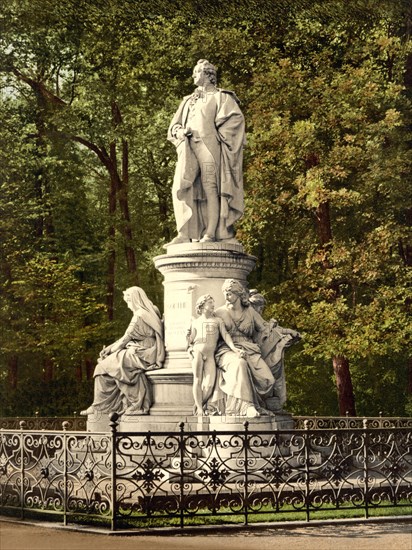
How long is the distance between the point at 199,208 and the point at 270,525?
22.5ft

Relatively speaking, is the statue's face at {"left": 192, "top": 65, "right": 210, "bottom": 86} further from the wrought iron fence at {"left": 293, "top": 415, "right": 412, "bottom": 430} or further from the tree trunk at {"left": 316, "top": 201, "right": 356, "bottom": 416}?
the tree trunk at {"left": 316, "top": 201, "right": 356, "bottom": 416}

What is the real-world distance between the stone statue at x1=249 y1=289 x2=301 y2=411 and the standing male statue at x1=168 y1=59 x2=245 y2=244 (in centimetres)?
133

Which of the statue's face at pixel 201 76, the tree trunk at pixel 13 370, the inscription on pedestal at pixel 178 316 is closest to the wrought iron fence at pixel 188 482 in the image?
the inscription on pedestal at pixel 178 316

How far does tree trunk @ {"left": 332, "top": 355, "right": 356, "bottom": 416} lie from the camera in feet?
86.8

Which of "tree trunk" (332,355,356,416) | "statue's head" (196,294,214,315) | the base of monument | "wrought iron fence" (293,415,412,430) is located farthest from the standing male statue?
"tree trunk" (332,355,356,416)

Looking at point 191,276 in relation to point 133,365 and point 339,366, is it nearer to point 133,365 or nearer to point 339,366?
point 133,365

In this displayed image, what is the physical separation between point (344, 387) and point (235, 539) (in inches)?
636

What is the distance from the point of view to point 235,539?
35.2 ft

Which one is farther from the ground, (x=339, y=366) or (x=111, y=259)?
(x=111, y=259)

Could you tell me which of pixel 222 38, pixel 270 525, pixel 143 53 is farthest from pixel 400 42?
pixel 270 525

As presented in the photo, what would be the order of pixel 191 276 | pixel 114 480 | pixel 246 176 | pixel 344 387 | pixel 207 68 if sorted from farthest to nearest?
pixel 246 176 → pixel 344 387 → pixel 207 68 → pixel 191 276 → pixel 114 480

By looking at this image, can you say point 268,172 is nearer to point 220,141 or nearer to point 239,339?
point 220,141

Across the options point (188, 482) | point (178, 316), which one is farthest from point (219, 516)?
point (178, 316)

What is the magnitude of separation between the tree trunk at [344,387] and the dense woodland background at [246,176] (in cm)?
3
